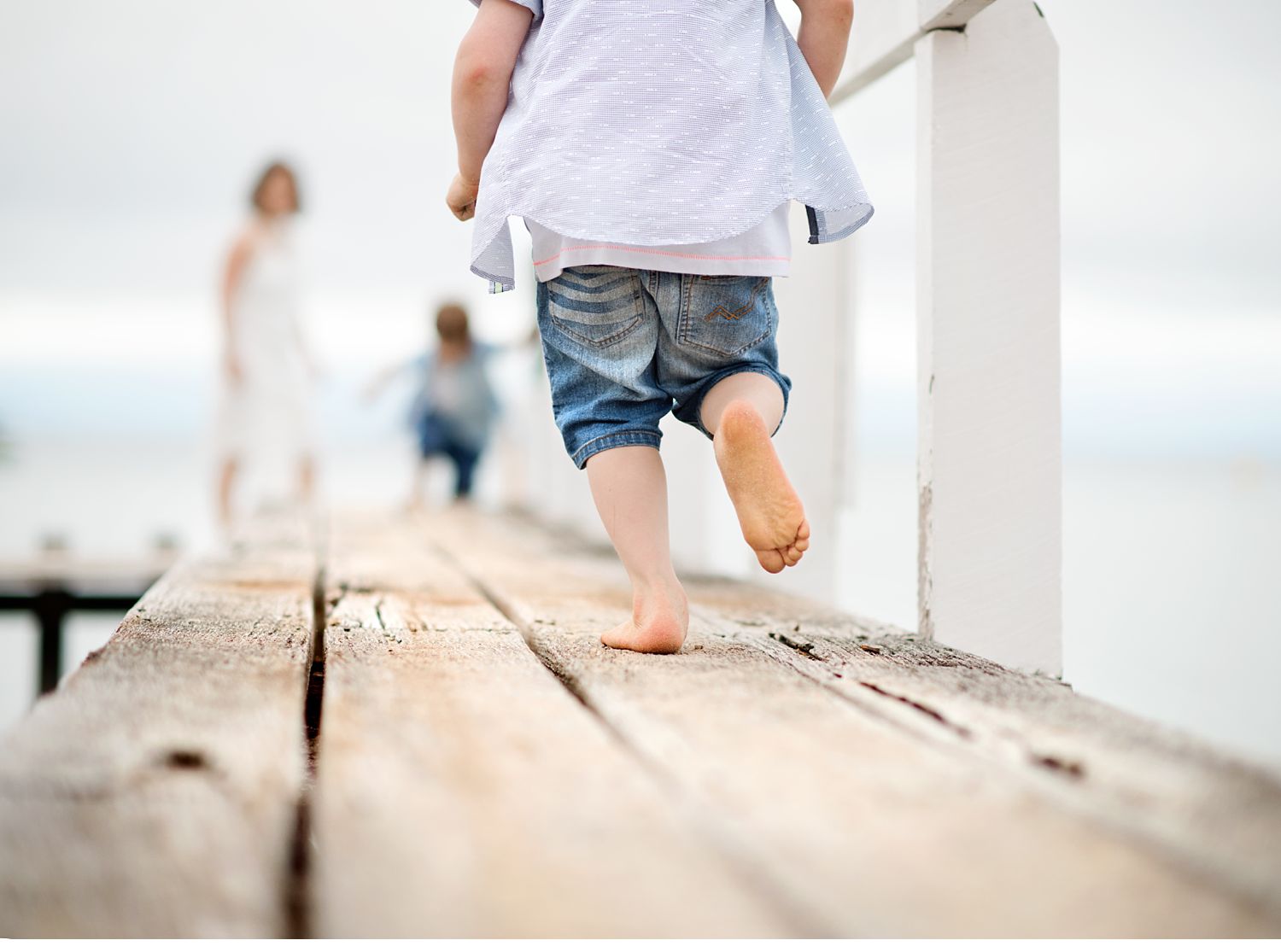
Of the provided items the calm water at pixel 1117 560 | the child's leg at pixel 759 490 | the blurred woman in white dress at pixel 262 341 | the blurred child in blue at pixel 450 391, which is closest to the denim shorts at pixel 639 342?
the child's leg at pixel 759 490

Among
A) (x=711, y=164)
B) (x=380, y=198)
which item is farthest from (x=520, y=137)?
(x=380, y=198)

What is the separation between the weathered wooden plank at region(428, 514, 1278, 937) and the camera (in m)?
0.56

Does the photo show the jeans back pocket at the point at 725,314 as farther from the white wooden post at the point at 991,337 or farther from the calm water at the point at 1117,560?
the calm water at the point at 1117,560

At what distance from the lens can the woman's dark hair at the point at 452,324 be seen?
4992 millimetres

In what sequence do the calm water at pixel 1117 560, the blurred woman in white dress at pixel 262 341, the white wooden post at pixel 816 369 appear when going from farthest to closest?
the blurred woman in white dress at pixel 262 341, the calm water at pixel 1117 560, the white wooden post at pixel 816 369

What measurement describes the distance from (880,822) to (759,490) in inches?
21.5

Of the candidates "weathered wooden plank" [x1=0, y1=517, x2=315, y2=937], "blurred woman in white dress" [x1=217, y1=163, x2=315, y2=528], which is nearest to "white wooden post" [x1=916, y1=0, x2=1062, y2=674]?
"weathered wooden plank" [x1=0, y1=517, x2=315, y2=937]

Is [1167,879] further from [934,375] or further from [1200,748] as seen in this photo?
[934,375]

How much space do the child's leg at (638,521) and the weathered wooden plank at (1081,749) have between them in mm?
151

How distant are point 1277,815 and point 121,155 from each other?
52.5ft

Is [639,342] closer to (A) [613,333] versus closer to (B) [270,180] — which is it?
(A) [613,333]

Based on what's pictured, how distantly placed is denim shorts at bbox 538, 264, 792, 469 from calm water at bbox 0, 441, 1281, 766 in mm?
711

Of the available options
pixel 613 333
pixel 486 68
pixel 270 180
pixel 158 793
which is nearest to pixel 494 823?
pixel 158 793

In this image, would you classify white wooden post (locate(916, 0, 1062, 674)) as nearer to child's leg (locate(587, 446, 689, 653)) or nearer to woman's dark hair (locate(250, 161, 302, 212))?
child's leg (locate(587, 446, 689, 653))
